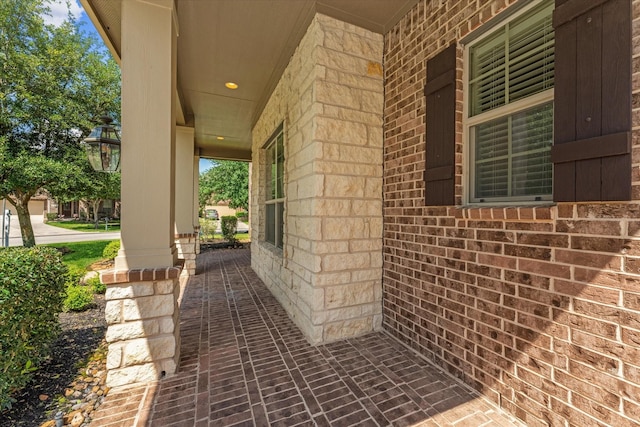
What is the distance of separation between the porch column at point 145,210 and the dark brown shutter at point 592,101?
2.72 m

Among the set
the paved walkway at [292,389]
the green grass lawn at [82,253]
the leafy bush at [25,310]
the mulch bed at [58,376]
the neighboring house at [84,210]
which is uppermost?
the neighboring house at [84,210]

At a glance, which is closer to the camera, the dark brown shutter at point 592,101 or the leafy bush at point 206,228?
the dark brown shutter at point 592,101

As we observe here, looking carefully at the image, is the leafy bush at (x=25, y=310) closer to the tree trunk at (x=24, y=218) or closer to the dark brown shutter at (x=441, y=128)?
the dark brown shutter at (x=441, y=128)

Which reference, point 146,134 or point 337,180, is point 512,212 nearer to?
point 337,180

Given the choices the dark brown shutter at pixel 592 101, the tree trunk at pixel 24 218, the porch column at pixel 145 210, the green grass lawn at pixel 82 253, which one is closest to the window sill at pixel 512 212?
the dark brown shutter at pixel 592 101

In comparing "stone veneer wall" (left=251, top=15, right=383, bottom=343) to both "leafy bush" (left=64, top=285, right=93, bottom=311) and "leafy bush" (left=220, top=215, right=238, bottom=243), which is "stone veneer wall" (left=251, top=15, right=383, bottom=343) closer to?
"leafy bush" (left=64, top=285, right=93, bottom=311)

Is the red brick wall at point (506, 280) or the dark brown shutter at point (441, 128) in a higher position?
the dark brown shutter at point (441, 128)

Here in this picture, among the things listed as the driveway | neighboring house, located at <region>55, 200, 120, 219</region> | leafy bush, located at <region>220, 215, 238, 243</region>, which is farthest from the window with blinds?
neighboring house, located at <region>55, 200, 120, 219</region>

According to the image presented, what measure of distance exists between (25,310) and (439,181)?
11.5ft

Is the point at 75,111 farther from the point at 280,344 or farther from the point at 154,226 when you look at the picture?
the point at 280,344

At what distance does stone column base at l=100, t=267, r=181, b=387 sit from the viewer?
2.14m

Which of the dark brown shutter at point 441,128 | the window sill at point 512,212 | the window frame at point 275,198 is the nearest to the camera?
the window sill at point 512,212

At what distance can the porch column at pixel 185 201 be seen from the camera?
573 cm

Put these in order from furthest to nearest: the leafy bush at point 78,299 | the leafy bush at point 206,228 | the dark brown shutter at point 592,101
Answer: the leafy bush at point 206,228
the leafy bush at point 78,299
the dark brown shutter at point 592,101
